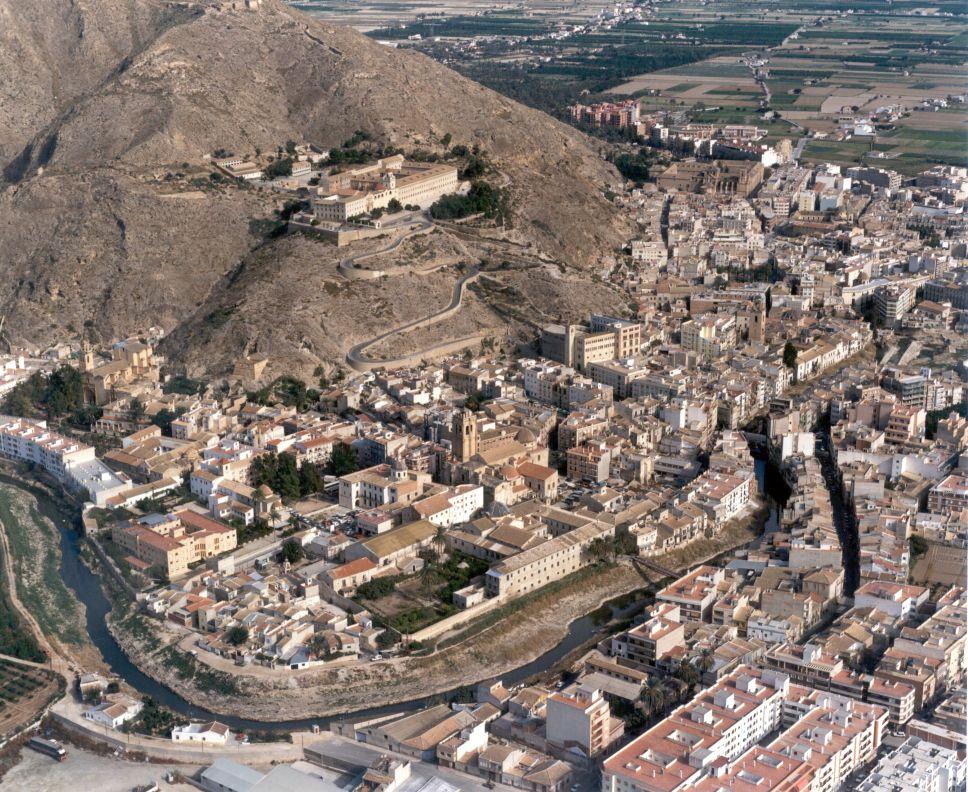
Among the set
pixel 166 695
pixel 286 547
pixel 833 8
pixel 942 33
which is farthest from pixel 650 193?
pixel 833 8

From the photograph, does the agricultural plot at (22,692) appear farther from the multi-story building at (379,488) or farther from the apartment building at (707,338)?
the apartment building at (707,338)

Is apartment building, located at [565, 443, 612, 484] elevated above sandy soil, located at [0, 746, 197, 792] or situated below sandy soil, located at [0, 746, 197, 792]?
above

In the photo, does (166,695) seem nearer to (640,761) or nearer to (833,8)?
(640,761)

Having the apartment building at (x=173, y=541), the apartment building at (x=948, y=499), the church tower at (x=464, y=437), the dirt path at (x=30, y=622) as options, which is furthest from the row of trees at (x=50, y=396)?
the apartment building at (x=948, y=499)

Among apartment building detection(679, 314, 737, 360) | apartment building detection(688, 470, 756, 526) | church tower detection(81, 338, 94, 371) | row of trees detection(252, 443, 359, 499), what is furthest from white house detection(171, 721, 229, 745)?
apartment building detection(679, 314, 737, 360)

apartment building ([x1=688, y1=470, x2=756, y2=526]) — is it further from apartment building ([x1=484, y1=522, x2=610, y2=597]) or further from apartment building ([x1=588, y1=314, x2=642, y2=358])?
apartment building ([x1=588, y1=314, x2=642, y2=358])

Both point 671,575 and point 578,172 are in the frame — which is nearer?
point 671,575
